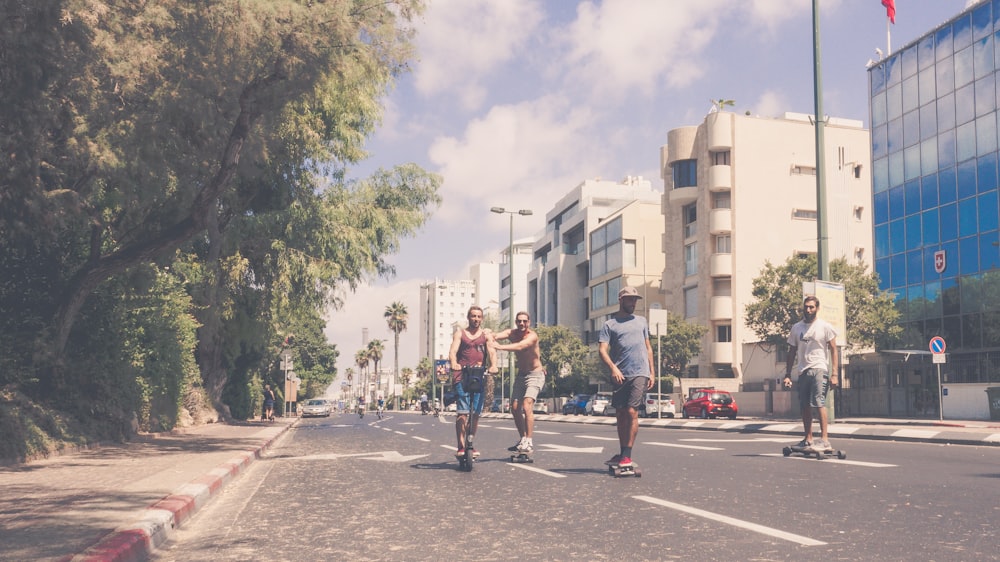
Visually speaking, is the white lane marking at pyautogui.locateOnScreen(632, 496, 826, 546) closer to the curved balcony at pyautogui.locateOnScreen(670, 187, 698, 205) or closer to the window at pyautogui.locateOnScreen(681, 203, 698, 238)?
the curved balcony at pyautogui.locateOnScreen(670, 187, 698, 205)

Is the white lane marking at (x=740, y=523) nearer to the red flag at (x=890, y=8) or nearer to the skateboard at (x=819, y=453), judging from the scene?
the skateboard at (x=819, y=453)

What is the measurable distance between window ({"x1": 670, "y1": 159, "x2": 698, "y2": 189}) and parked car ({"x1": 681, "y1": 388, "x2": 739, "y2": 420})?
25.5 meters

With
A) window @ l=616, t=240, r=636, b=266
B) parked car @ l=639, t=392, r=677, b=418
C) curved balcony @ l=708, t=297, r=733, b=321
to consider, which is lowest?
parked car @ l=639, t=392, r=677, b=418

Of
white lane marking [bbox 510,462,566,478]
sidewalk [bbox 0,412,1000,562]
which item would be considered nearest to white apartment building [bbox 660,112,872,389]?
sidewalk [bbox 0,412,1000,562]

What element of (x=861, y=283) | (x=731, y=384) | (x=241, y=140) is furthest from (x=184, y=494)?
(x=731, y=384)

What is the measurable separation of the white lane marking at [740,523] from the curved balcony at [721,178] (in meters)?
58.5

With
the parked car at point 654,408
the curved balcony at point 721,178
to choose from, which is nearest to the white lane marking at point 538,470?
the parked car at point 654,408

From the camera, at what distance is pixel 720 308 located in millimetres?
62750

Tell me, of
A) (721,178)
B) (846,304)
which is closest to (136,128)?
(846,304)

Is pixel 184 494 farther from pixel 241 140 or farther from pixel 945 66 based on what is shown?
pixel 945 66

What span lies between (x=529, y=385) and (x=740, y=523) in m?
4.90

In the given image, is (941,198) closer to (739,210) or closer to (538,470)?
(739,210)

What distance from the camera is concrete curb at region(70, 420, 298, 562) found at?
5180 mm

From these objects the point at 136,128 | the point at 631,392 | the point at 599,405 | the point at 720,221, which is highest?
the point at 720,221
